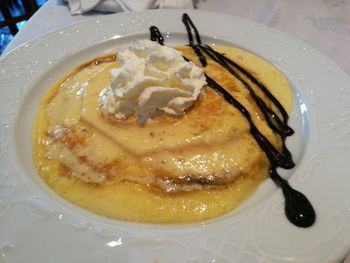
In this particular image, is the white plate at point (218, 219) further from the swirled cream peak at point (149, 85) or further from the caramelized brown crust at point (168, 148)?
the swirled cream peak at point (149, 85)

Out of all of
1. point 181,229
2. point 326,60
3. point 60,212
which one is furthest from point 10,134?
point 326,60

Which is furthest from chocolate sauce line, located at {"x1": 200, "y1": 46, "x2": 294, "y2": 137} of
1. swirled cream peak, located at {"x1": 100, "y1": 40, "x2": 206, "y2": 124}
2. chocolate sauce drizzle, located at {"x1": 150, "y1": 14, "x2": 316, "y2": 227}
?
swirled cream peak, located at {"x1": 100, "y1": 40, "x2": 206, "y2": 124}

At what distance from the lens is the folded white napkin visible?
2.15 meters

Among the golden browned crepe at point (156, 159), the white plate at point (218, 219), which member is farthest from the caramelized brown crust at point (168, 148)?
the white plate at point (218, 219)

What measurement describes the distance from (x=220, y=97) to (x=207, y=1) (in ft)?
3.56

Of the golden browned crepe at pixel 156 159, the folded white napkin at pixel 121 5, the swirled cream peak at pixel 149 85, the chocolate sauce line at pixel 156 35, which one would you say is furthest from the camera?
the folded white napkin at pixel 121 5

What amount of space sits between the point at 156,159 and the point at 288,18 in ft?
4.57

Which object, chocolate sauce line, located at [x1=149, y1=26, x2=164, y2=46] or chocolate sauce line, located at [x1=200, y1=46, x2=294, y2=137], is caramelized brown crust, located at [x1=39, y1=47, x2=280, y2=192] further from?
chocolate sauce line, located at [x1=149, y1=26, x2=164, y2=46]

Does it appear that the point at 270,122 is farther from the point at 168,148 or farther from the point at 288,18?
the point at 288,18

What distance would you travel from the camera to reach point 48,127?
5.13 feet

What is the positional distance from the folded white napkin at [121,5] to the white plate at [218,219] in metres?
0.56

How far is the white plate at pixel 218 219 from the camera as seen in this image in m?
0.97

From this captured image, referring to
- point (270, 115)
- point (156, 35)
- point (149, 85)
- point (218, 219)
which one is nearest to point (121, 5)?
point (156, 35)

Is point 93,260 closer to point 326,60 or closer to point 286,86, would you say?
point 286,86
